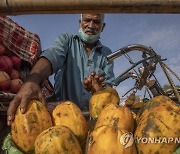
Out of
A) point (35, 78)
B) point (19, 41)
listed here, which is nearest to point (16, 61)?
point (19, 41)

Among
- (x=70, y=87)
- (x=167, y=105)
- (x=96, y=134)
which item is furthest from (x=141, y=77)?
(x=96, y=134)

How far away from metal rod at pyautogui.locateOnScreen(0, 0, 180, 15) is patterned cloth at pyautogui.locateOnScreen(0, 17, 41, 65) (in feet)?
5.65

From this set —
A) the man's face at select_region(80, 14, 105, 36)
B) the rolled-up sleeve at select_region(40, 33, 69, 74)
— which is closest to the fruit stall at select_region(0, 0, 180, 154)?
the rolled-up sleeve at select_region(40, 33, 69, 74)

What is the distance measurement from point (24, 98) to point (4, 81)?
1358mm

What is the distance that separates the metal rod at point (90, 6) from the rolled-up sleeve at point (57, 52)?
109 cm

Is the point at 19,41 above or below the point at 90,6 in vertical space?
below

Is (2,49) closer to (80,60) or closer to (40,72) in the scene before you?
(80,60)

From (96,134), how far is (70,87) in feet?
7.66

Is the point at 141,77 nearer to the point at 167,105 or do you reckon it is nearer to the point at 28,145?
the point at 167,105

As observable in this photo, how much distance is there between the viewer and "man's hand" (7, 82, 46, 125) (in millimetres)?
1597

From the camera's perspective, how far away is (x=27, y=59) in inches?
127

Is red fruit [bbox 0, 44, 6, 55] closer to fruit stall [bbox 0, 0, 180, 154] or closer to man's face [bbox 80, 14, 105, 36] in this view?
man's face [bbox 80, 14, 105, 36]

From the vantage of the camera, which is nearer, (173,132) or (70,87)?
(173,132)

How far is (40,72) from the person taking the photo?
2125mm
